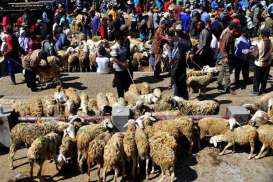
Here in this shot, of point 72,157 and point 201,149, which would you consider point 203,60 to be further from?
point 72,157

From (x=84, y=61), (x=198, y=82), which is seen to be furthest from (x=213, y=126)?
(x=84, y=61)

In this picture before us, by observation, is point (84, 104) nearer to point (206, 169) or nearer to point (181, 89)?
point (181, 89)

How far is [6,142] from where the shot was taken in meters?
9.64

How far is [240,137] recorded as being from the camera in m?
8.81

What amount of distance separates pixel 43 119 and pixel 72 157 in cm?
137

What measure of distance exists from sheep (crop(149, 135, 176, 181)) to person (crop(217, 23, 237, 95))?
4552 mm

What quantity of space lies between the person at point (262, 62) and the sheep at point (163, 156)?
4698 millimetres

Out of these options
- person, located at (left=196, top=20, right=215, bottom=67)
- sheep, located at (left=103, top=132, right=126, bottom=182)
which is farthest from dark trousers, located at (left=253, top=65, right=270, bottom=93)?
sheep, located at (left=103, top=132, right=126, bottom=182)

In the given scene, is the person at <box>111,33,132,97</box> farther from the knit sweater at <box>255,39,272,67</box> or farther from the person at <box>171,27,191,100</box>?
the knit sweater at <box>255,39,272,67</box>

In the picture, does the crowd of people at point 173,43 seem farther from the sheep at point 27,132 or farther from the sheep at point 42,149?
the sheep at point 42,149

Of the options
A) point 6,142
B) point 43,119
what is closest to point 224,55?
point 43,119

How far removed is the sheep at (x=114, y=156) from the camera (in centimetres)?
795

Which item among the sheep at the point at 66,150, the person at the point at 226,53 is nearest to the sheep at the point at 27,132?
the sheep at the point at 66,150

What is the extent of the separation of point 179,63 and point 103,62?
417 centimetres
